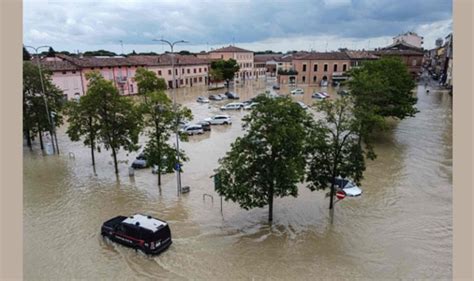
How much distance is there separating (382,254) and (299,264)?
326 centimetres

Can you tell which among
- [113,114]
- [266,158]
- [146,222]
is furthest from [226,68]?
[146,222]

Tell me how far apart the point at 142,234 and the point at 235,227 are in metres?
4.07

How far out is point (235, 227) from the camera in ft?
49.7

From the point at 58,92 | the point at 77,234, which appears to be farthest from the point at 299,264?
the point at 58,92

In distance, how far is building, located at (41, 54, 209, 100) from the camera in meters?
45.9

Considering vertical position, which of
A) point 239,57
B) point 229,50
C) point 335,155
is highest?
point 229,50

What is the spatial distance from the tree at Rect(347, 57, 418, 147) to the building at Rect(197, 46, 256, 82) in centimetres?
5366

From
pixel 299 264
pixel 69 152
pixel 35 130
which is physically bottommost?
pixel 299 264

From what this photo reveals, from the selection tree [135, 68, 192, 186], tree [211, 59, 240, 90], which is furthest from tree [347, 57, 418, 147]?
tree [211, 59, 240, 90]

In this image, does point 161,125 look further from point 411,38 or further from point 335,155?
point 411,38

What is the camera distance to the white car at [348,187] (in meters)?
18.3

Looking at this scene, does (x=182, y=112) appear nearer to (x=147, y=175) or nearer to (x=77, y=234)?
(x=147, y=175)

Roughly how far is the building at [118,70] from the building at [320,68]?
19566mm

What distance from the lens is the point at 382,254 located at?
13055mm
